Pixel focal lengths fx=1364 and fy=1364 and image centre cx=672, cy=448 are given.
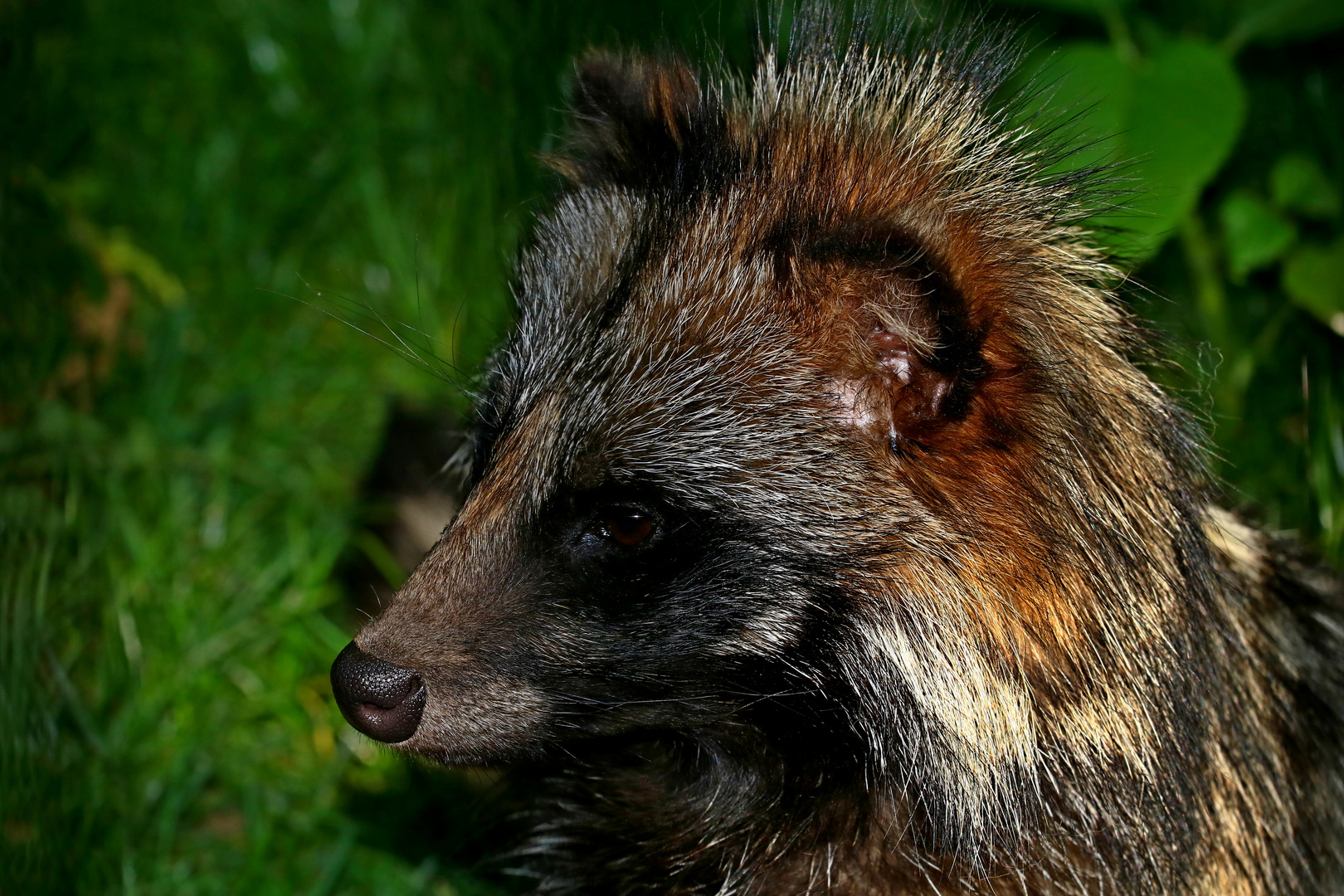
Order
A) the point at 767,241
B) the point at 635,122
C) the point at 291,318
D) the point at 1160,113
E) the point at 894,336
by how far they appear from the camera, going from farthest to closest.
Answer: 1. the point at 291,318
2. the point at 1160,113
3. the point at 635,122
4. the point at 767,241
5. the point at 894,336

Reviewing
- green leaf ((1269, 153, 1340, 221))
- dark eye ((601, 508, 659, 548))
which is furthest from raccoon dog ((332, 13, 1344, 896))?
green leaf ((1269, 153, 1340, 221))

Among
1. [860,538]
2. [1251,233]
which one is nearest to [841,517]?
[860,538]

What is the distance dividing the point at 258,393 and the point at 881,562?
347 cm

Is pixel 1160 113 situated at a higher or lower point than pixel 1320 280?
higher

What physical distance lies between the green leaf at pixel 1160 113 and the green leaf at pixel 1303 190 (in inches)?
23.6

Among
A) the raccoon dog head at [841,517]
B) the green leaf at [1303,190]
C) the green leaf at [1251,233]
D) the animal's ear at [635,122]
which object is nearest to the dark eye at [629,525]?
the raccoon dog head at [841,517]

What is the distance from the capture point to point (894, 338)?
A: 2.67 m

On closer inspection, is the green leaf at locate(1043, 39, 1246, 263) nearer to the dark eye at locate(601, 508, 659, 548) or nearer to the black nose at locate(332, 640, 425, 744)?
the dark eye at locate(601, 508, 659, 548)

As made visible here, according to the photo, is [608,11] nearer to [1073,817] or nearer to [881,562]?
[881,562]

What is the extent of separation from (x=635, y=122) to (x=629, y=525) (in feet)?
3.38

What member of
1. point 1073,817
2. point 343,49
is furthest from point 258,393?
point 1073,817

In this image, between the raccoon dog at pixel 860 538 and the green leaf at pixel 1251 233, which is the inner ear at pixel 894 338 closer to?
the raccoon dog at pixel 860 538

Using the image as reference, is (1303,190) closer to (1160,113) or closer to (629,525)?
(1160,113)

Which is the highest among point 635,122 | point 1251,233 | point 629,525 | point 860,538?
point 1251,233
